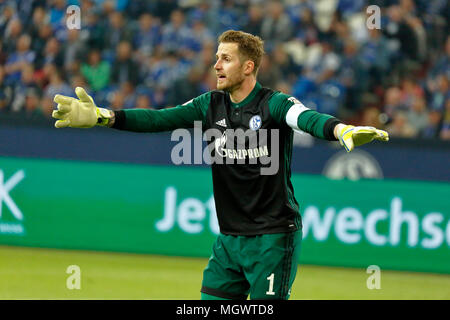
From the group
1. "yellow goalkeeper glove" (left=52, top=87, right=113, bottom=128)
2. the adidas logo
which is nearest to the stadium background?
"yellow goalkeeper glove" (left=52, top=87, right=113, bottom=128)

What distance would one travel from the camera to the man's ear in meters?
6.60

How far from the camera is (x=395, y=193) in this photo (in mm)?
12219

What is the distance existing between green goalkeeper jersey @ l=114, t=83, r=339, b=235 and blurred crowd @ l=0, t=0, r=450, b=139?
7.19 meters

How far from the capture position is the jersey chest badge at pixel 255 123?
21.0 ft

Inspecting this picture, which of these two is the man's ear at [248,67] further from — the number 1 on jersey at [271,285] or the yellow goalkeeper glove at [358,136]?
the number 1 on jersey at [271,285]

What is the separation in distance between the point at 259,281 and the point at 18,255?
6949 millimetres

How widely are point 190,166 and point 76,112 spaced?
6583 millimetres

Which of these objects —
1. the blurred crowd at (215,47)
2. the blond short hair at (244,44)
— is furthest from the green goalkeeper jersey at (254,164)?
the blurred crowd at (215,47)

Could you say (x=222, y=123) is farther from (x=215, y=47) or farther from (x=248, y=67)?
(x=215, y=47)

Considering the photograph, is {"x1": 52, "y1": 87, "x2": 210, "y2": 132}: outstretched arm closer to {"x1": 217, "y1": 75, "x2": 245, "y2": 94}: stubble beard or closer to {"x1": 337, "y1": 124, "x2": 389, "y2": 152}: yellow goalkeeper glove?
{"x1": 217, "y1": 75, "x2": 245, "y2": 94}: stubble beard

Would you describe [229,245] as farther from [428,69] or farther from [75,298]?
[428,69]

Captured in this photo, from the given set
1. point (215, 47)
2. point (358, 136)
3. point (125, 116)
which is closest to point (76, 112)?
point (125, 116)

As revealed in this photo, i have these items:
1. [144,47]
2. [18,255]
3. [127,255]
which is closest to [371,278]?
[127,255]
